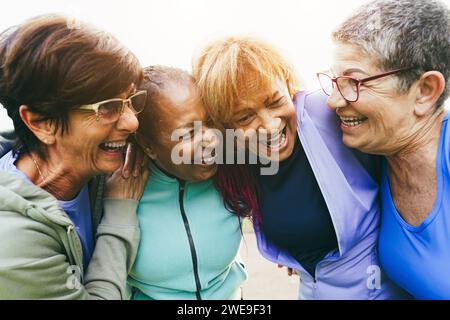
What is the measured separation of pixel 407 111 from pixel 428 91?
8 centimetres

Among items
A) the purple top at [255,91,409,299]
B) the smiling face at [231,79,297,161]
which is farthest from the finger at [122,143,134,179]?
the purple top at [255,91,409,299]

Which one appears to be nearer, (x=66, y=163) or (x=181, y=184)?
(x=66, y=163)

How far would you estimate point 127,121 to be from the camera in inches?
57.5

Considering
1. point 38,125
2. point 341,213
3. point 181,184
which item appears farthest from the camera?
point 181,184

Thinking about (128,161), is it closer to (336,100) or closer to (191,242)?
(191,242)

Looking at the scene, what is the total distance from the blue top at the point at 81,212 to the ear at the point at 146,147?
22 cm

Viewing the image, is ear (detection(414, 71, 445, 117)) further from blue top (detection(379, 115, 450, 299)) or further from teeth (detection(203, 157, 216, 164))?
teeth (detection(203, 157, 216, 164))

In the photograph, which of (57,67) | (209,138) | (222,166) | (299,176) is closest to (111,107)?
(57,67)

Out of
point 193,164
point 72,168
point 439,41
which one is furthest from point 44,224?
point 439,41

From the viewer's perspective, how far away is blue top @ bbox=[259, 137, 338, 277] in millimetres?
1554

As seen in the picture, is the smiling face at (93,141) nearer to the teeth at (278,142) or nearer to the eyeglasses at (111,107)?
the eyeglasses at (111,107)

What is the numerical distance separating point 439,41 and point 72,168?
1.11 meters

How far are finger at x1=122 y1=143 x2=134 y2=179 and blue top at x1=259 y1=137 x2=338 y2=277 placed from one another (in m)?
0.43

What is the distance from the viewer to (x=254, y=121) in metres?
1.52
